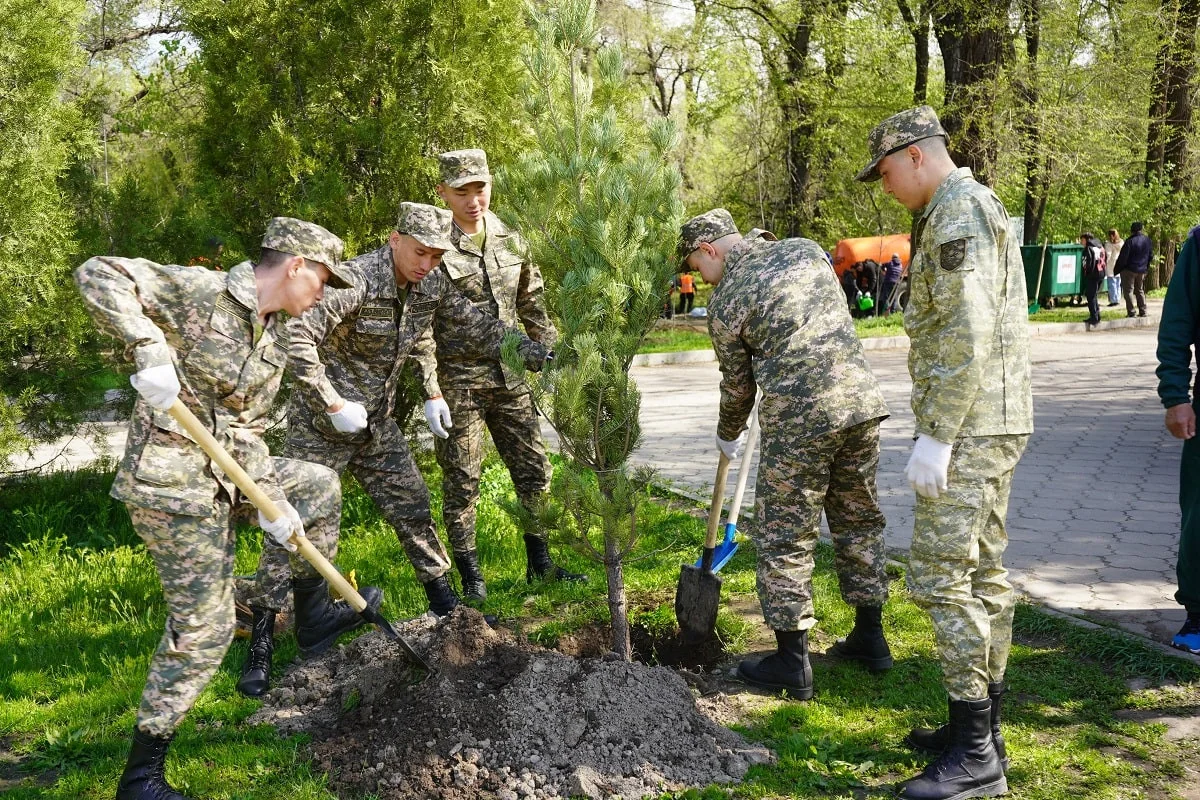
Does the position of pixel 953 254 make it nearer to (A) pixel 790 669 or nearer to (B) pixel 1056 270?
(A) pixel 790 669

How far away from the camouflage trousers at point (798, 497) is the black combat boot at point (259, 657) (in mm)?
2256

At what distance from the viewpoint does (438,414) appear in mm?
4961

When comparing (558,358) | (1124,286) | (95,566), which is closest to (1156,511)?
(558,358)

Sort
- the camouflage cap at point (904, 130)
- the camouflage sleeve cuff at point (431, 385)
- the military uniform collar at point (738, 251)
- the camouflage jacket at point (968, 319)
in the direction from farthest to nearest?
the camouflage sleeve cuff at point (431, 385), the military uniform collar at point (738, 251), the camouflage cap at point (904, 130), the camouflage jacket at point (968, 319)

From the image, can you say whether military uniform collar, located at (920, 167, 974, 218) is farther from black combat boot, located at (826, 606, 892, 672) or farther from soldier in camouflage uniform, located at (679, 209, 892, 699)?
black combat boot, located at (826, 606, 892, 672)

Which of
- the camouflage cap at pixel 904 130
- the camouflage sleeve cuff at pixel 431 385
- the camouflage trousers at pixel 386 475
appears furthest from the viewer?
the camouflage sleeve cuff at pixel 431 385

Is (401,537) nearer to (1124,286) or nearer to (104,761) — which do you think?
(104,761)

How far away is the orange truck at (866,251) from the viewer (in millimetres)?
23594

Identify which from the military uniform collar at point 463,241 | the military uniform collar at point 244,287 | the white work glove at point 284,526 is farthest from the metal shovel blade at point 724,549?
the military uniform collar at point 244,287

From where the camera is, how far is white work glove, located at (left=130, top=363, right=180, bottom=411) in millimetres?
3061

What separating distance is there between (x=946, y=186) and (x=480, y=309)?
2.60m

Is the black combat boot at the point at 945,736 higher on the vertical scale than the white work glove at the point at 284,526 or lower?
lower

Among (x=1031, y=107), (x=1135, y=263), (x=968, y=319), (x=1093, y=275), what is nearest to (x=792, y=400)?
(x=968, y=319)

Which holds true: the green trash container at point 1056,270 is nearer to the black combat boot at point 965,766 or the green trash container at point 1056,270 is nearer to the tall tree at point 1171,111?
the tall tree at point 1171,111
